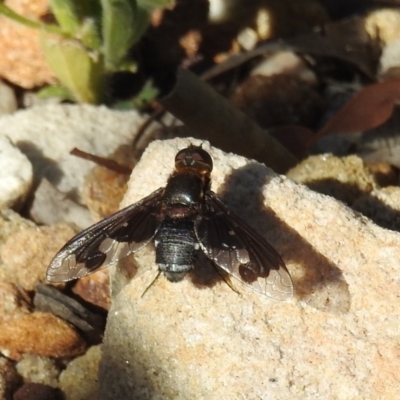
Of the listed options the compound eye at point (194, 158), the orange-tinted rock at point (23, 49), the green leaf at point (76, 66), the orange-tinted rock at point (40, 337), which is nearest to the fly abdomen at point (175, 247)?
the compound eye at point (194, 158)

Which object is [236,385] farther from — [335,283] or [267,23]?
[267,23]

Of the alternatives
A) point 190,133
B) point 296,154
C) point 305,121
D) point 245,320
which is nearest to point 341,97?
point 305,121

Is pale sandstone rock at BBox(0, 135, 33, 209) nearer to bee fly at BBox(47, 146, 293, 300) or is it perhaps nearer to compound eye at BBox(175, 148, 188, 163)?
bee fly at BBox(47, 146, 293, 300)

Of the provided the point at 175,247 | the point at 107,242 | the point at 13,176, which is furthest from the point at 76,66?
the point at 175,247

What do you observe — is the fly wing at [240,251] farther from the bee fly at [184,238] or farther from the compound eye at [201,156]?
the compound eye at [201,156]

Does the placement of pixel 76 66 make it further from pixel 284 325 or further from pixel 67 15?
pixel 284 325
